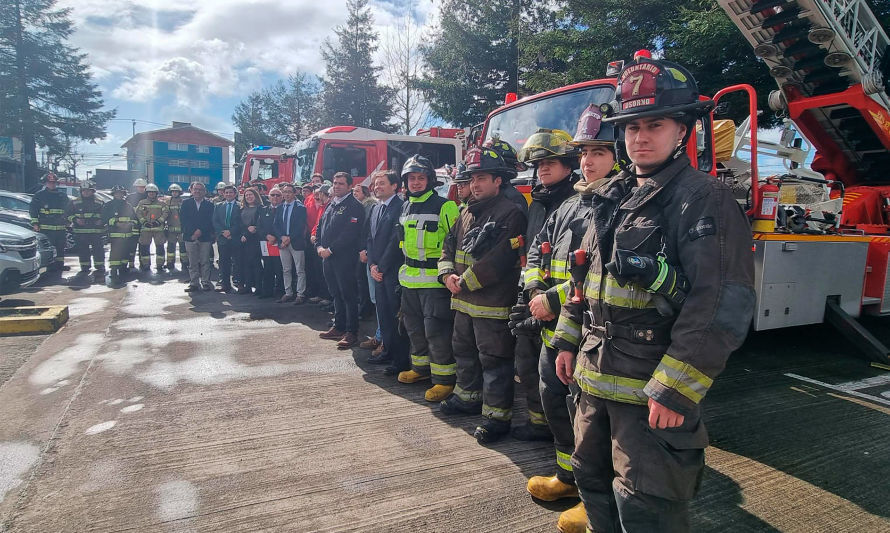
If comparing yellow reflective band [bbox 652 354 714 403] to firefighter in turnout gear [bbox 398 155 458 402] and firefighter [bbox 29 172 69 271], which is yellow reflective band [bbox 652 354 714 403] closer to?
firefighter in turnout gear [bbox 398 155 458 402]

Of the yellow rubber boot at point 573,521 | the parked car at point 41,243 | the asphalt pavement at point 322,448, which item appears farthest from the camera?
the parked car at point 41,243

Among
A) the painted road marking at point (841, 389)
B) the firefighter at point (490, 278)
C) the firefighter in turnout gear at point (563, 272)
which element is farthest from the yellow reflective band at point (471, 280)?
the painted road marking at point (841, 389)

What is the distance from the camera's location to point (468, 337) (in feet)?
12.3

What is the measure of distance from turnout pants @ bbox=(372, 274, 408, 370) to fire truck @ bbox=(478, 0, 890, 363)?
1862 millimetres

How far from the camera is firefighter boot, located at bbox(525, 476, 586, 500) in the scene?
8.90ft

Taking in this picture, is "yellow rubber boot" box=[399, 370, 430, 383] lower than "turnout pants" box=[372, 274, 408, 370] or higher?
lower

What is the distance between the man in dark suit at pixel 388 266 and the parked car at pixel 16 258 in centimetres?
653

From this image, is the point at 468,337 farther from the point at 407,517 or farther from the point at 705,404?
the point at 705,404

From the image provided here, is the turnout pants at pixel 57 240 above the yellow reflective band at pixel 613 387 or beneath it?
beneath

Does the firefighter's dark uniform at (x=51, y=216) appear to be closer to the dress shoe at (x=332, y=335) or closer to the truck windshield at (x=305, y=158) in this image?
the truck windshield at (x=305, y=158)

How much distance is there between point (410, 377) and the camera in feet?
15.2

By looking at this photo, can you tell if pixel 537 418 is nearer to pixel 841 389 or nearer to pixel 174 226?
pixel 841 389

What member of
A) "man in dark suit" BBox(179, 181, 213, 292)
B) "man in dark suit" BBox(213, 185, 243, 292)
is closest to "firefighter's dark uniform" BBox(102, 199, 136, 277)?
"man in dark suit" BBox(179, 181, 213, 292)

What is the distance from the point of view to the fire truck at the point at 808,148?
14.7 ft
